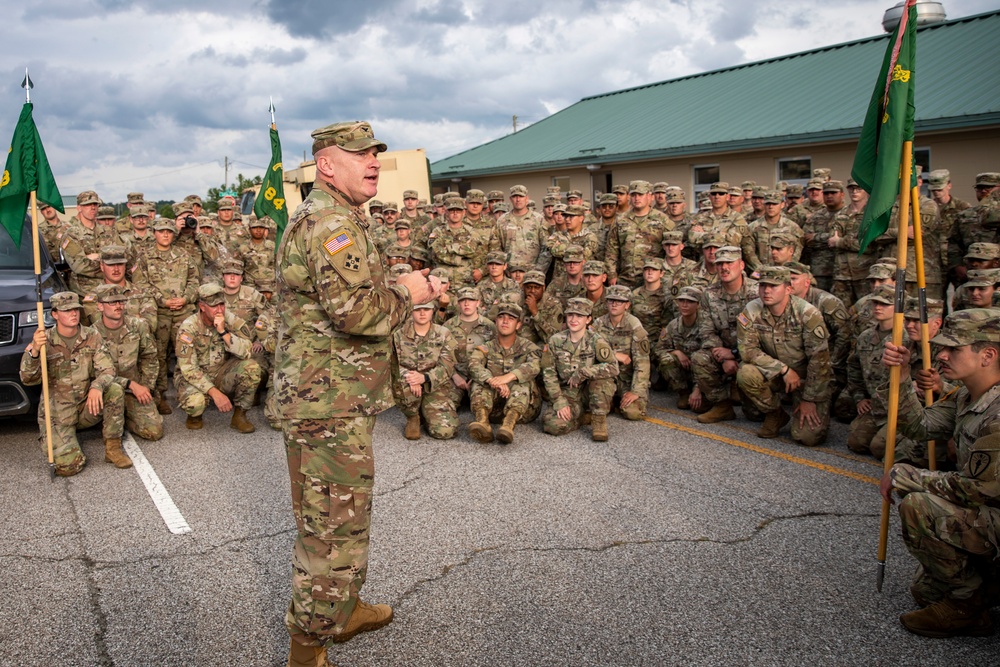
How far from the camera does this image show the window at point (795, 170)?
1536 centimetres

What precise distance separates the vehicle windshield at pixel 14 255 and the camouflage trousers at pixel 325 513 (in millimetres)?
6060

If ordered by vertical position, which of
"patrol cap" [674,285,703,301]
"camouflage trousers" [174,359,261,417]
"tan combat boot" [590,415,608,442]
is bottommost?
"tan combat boot" [590,415,608,442]

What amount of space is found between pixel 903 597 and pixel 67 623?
4214 millimetres

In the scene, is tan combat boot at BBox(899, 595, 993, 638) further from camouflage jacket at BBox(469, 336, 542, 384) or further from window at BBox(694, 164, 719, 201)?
window at BBox(694, 164, 719, 201)

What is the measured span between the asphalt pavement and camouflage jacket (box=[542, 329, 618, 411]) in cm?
71

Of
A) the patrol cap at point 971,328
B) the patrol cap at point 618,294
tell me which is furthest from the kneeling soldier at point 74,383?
the patrol cap at point 971,328

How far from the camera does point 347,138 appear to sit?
3.20m

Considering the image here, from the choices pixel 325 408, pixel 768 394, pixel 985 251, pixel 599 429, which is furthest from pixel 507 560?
pixel 985 251

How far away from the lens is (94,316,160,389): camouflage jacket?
7.46m

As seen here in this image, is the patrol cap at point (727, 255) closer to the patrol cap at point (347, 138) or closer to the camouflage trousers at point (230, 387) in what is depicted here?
the camouflage trousers at point (230, 387)

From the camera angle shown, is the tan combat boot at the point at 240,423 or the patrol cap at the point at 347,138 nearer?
the patrol cap at the point at 347,138

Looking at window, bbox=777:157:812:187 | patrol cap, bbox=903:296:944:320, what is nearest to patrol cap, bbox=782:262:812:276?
patrol cap, bbox=903:296:944:320

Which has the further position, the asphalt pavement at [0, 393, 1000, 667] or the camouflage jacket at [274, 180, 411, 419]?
the asphalt pavement at [0, 393, 1000, 667]

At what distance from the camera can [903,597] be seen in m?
3.96
